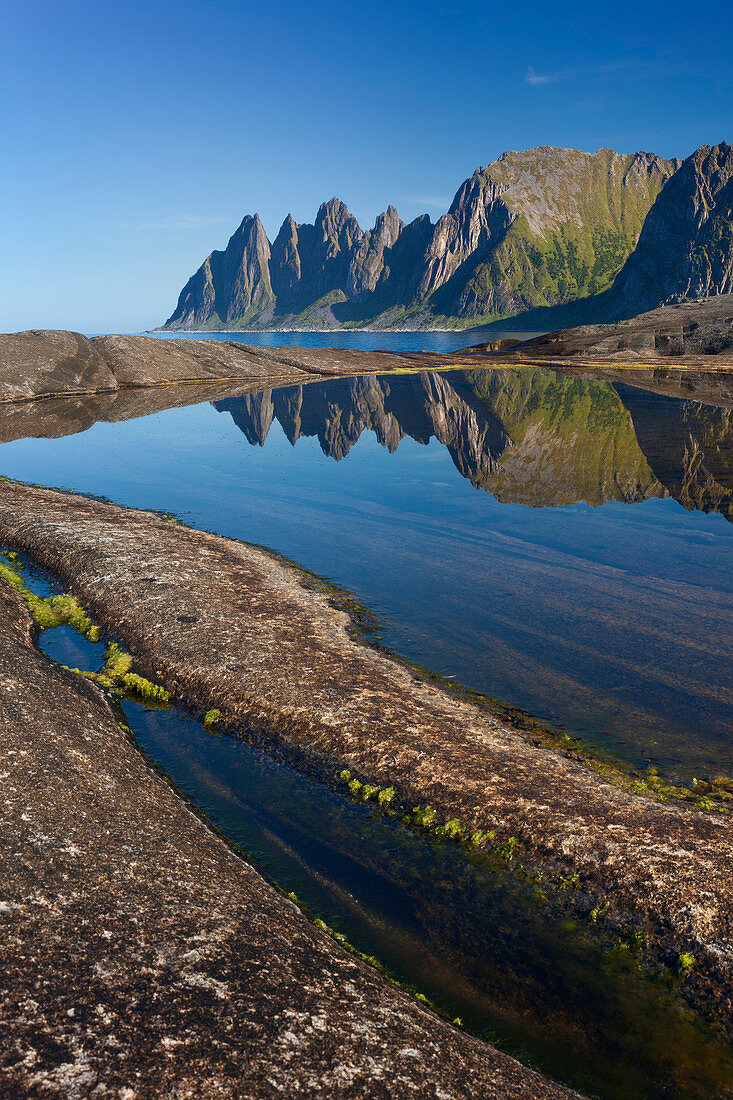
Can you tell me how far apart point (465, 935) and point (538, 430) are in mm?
54802

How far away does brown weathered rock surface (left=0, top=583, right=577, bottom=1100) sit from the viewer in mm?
6930

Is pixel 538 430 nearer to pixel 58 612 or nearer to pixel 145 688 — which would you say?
pixel 58 612

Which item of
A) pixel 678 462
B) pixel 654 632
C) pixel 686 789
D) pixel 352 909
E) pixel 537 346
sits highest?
pixel 537 346

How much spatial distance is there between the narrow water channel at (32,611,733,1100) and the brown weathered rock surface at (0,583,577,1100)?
1.03 meters

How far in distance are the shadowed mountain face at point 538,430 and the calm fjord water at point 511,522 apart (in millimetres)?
307

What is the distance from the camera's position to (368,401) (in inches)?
3344

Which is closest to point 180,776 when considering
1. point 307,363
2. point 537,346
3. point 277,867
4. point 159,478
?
point 277,867

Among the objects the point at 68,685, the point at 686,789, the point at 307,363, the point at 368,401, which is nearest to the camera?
the point at 686,789

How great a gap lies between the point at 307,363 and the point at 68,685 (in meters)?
112

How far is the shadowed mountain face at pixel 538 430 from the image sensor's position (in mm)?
42906

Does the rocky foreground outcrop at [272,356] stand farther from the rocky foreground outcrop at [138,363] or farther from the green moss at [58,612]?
the green moss at [58,612]

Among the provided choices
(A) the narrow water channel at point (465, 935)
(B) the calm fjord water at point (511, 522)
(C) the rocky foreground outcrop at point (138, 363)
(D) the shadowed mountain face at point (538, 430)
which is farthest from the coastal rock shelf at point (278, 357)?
(A) the narrow water channel at point (465, 935)

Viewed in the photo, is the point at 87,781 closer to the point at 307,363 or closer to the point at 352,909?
the point at 352,909

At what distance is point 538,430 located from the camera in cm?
6031
